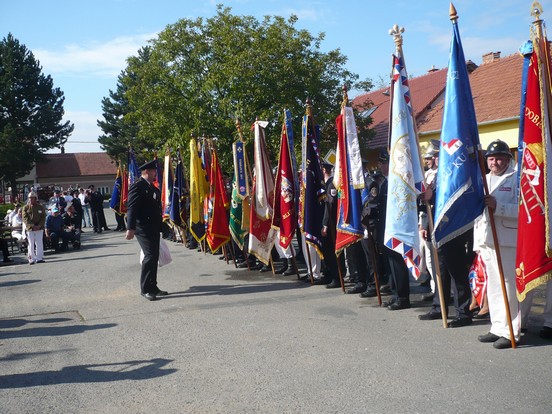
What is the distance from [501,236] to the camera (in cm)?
583

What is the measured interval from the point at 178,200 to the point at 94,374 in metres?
9.13

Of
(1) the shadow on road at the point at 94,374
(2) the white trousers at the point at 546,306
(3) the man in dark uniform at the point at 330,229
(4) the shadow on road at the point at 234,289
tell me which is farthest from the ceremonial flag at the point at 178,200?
(2) the white trousers at the point at 546,306

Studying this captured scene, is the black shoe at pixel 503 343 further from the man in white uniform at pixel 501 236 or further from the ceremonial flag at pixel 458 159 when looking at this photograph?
the ceremonial flag at pixel 458 159

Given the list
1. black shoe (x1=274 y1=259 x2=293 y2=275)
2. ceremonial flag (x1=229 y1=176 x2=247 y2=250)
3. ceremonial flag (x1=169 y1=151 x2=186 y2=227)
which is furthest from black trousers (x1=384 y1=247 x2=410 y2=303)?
ceremonial flag (x1=169 y1=151 x2=186 y2=227)

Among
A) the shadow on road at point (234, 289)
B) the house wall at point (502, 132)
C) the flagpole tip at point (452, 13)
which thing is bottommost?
the shadow on road at point (234, 289)

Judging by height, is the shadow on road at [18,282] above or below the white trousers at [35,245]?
below

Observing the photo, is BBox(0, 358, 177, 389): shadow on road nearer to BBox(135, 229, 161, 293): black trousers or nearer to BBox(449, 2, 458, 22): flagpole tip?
BBox(135, 229, 161, 293): black trousers

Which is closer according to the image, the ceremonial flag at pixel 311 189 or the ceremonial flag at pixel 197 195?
the ceremonial flag at pixel 311 189

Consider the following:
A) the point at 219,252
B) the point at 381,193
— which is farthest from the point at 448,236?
the point at 219,252

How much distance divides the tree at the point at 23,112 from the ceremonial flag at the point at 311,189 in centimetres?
5116

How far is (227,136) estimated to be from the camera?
81.5 ft

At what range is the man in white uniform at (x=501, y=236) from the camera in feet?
18.8

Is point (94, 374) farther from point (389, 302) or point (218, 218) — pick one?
point (218, 218)

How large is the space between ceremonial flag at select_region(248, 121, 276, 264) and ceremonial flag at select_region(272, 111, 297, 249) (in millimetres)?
616
